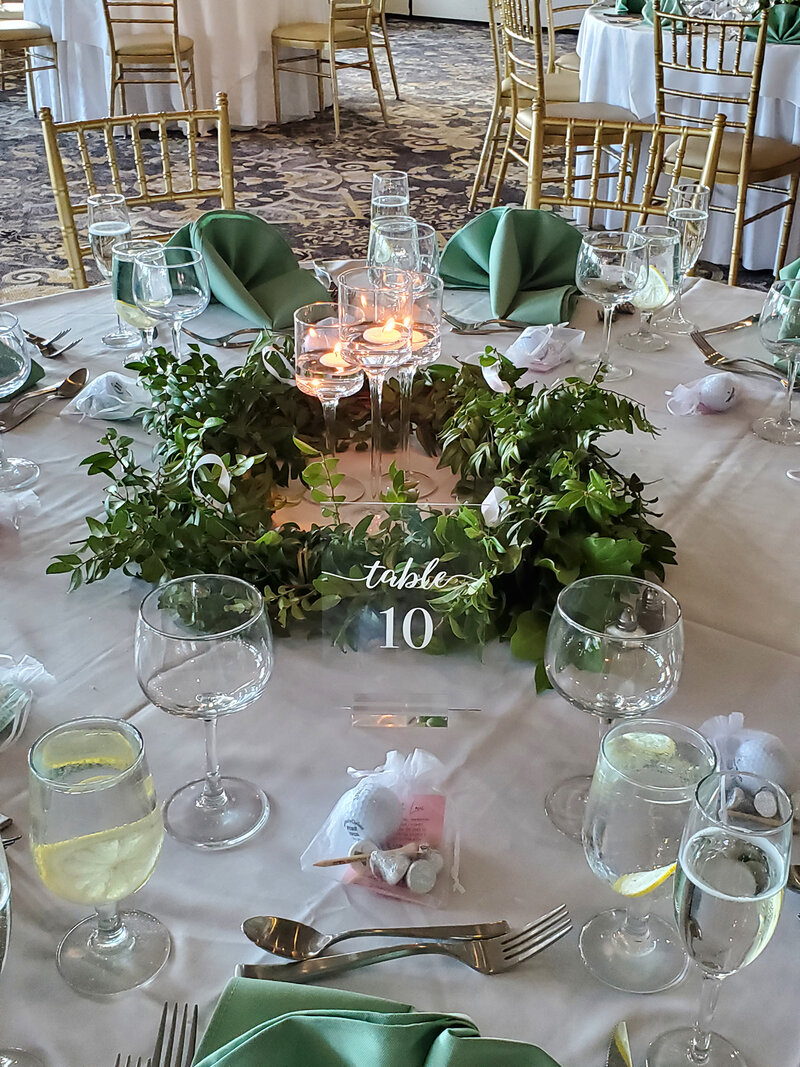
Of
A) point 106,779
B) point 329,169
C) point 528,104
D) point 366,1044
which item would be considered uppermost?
point 106,779

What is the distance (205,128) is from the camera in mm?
6207

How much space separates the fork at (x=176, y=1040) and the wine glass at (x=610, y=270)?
104cm

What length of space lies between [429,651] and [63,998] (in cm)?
42

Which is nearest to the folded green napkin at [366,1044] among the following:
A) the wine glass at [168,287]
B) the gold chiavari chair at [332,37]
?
the wine glass at [168,287]

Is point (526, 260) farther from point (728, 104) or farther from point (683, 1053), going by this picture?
point (728, 104)

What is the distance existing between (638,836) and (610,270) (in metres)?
1.04

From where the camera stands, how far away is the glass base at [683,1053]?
65cm

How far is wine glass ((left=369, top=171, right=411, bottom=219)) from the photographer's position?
189cm

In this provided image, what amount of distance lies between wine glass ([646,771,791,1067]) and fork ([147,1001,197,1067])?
0.32 m

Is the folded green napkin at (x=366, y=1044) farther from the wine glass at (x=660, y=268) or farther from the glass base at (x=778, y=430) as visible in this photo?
the wine glass at (x=660, y=268)

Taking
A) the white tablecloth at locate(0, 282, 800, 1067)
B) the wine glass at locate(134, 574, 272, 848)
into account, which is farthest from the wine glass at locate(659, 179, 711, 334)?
the wine glass at locate(134, 574, 272, 848)

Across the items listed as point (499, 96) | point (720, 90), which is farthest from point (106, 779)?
point (499, 96)

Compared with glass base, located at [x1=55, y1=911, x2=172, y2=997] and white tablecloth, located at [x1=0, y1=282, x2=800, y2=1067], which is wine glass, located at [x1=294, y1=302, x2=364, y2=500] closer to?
white tablecloth, located at [x1=0, y1=282, x2=800, y2=1067]

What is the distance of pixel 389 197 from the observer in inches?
74.9
